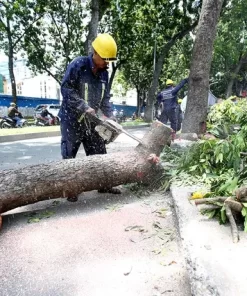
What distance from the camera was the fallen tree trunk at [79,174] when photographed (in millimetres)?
2939

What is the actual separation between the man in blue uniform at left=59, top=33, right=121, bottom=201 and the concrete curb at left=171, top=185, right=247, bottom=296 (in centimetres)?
171

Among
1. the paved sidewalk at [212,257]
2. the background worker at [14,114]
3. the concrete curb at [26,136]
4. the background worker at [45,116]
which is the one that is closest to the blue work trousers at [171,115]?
the concrete curb at [26,136]

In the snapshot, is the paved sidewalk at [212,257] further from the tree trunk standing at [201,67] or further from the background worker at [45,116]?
the background worker at [45,116]

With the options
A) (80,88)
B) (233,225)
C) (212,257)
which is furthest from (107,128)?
(212,257)

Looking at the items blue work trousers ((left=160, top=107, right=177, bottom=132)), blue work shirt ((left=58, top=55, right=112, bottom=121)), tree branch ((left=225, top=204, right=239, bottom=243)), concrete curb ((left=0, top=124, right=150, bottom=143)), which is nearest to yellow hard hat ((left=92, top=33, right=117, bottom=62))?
blue work shirt ((left=58, top=55, right=112, bottom=121))

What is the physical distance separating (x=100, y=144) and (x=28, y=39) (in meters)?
19.4

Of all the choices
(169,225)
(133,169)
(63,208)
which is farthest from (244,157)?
(63,208)

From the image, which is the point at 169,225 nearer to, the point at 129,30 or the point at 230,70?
the point at 129,30

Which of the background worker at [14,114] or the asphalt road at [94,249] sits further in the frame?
the background worker at [14,114]

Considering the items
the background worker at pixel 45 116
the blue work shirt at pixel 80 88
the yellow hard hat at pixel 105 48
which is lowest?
the background worker at pixel 45 116

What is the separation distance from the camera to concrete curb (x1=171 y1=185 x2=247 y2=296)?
1.39 metres

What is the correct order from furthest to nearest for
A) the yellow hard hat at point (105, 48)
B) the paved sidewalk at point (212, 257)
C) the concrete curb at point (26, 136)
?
the concrete curb at point (26, 136), the yellow hard hat at point (105, 48), the paved sidewalk at point (212, 257)

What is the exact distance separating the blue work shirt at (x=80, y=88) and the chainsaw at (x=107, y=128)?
0.53 ft

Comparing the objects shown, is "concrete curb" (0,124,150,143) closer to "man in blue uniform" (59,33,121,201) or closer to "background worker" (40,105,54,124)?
"background worker" (40,105,54,124)
